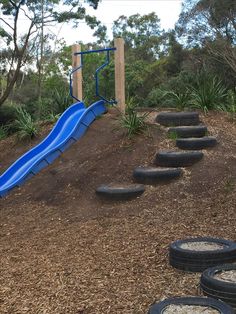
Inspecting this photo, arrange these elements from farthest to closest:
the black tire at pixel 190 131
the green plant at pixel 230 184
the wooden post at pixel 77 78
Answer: the wooden post at pixel 77 78 < the black tire at pixel 190 131 < the green plant at pixel 230 184

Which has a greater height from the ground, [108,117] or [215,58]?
[215,58]

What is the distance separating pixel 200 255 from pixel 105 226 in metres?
1.97

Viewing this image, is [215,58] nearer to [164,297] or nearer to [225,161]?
[225,161]

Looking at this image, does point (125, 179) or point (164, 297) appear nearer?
point (164, 297)

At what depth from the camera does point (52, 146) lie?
1004 cm

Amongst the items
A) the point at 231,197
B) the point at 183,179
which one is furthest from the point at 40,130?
the point at 231,197

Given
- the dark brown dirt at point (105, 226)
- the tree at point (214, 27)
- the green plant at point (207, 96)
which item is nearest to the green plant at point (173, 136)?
the dark brown dirt at point (105, 226)

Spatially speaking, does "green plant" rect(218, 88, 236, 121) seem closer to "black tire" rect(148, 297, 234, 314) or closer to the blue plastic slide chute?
the blue plastic slide chute

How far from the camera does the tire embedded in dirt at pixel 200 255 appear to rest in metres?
4.45

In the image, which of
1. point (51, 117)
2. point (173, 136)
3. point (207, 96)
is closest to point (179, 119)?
point (173, 136)

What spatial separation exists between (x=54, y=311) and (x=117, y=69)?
24.0ft

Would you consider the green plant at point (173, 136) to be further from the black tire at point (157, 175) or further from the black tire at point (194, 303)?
the black tire at point (194, 303)

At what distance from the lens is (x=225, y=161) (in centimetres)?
741

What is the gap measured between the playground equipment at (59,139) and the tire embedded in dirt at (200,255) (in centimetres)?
477
